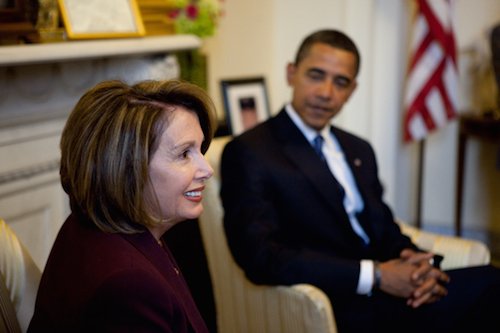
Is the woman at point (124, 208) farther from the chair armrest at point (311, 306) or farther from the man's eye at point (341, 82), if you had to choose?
the man's eye at point (341, 82)

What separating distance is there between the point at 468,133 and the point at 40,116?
2627 millimetres

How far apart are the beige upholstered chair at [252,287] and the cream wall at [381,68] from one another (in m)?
1.51

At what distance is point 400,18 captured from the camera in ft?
12.6

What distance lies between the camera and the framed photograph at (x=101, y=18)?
7.13 feet

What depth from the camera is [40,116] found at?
86.3 inches

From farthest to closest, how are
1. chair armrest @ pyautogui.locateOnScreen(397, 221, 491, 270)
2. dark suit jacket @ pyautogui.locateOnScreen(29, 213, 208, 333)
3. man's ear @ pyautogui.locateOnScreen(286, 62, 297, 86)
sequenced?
man's ear @ pyautogui.locateOnScreen(286, 62, 297, 86), chair armrest @ pyautogui.locateOnScreen(397, 221, 491, 270), dark suit jacket @ pyautogui.locateOnScreen(29, 213, 208, 333)

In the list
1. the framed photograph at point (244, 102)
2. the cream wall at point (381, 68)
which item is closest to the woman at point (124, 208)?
the framed photograph at point (244, 102)

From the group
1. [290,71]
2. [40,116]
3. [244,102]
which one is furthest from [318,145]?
[244,102]

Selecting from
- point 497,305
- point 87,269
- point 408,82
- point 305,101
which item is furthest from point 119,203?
point 408,82

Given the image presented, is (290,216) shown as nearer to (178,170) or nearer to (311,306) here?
(311,306)

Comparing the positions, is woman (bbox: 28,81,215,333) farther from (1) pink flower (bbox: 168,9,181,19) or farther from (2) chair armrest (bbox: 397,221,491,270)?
(1) pink flower (bbox: 168,9,181,19)

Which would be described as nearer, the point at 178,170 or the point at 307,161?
the point at 178,170

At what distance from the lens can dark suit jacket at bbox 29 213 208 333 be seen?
0.94 meters

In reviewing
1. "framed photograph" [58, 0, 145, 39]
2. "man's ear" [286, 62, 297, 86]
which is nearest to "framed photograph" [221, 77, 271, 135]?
"framed photograph" [58, 0, 145, 39]
